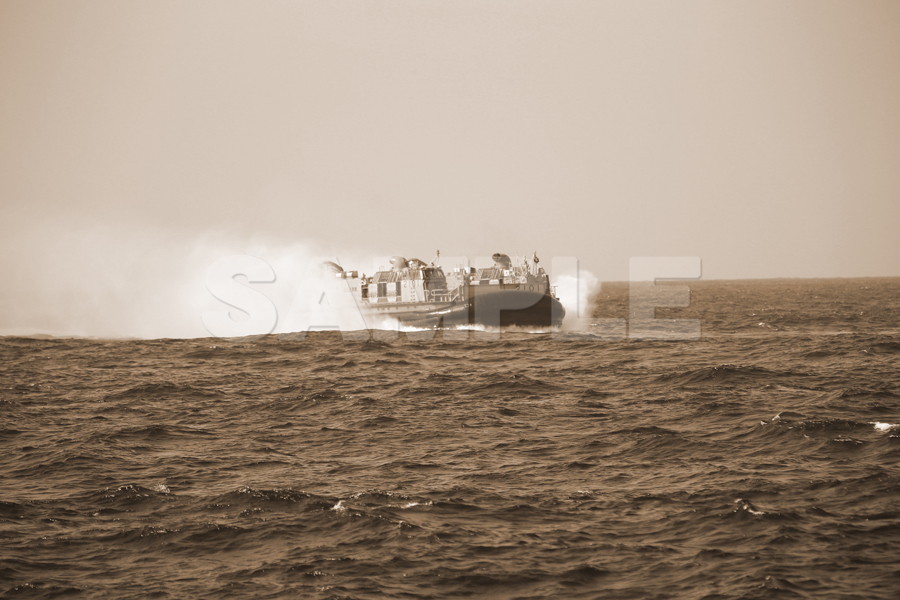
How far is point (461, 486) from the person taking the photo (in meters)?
16.8

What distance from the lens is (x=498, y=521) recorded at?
14617mm

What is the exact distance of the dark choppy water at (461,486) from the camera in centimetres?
1222

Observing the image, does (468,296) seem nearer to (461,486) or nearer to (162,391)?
(162,391)

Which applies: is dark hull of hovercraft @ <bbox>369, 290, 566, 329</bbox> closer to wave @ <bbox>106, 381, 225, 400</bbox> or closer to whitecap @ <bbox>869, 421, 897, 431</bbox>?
wave @ <bbox>106, 381, 225, 400</bbox>

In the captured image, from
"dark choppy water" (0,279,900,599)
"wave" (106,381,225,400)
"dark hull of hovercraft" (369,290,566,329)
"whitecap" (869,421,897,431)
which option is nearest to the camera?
"dark choppy water" (0,279,900,599)

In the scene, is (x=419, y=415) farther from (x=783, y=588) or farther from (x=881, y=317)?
(x=881, y=317)

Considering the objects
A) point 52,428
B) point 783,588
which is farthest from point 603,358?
point 783,588

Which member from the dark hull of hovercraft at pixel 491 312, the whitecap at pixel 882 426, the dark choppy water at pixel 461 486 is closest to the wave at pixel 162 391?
the dark choppy water at pixel 461 486

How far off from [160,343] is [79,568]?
4420 centimetres

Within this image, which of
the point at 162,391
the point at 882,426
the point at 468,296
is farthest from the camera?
the point at 468,296

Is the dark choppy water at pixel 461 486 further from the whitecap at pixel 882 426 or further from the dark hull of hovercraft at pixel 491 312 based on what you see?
the dark hull of hovercraft at pixel 491 312

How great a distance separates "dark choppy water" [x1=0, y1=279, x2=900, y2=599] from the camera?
40.1ft

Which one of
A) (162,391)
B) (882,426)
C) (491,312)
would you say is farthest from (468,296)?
(882,426)

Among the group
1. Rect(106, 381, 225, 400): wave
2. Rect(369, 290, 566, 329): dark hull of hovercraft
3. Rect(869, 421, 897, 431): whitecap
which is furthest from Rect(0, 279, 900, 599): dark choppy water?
Rect(369, 290, 566, 329): dark hull of hovercraft
